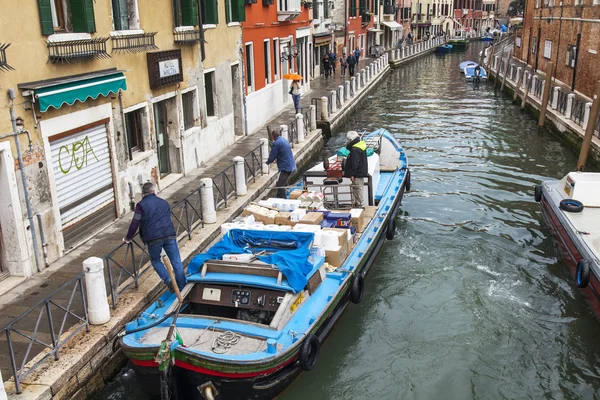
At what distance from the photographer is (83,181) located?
30.6 feet

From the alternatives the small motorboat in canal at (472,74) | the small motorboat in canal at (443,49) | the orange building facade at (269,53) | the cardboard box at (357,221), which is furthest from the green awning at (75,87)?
the small motorboat in canal at (443,49)

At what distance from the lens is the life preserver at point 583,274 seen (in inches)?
324

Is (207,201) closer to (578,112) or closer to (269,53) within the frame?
(269,53)

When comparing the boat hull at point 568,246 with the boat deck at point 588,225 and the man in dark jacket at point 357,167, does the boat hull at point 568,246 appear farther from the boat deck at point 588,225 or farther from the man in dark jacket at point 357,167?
the man in dark jacket at point 357,167

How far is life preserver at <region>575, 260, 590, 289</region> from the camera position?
8234 millimetres

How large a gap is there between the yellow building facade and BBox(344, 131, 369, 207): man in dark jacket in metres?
3.97

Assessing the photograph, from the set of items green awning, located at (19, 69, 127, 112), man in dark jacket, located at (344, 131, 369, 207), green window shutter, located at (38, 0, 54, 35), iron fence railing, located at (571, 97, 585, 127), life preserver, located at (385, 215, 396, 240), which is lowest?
life preserver, located at (385, 215, 396, 240)

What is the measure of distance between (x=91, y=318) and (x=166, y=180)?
5946 millimetres

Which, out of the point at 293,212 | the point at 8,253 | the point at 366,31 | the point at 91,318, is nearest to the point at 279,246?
the point at 293,212

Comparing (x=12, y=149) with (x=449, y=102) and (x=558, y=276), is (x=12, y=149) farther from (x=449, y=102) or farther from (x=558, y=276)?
(x=449, y=102)

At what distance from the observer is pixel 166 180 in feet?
40.7

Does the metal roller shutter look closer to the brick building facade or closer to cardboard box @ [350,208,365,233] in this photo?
cardboard box @ [350,208,365,233]

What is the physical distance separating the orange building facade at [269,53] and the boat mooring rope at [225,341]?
11.9 m

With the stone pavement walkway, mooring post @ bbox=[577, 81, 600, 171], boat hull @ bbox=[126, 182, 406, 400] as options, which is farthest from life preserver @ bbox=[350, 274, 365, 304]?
mooring post @ bbox=[577, 81, 600, 171]
